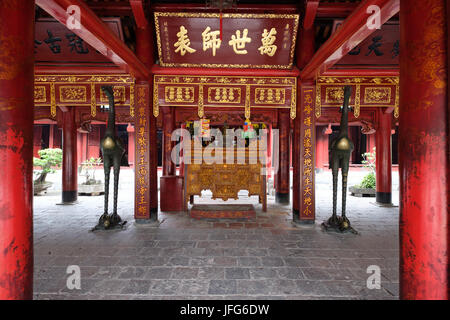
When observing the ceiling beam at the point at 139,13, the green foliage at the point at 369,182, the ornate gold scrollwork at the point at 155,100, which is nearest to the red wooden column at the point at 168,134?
the ornate gold scrollwork at the point at 155,100

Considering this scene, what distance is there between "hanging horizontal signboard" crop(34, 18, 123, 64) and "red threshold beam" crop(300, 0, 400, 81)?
12.2 feet

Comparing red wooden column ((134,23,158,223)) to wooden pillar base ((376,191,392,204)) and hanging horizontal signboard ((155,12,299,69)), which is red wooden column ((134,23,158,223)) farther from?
wooden pillar base ((376,191,392,204))

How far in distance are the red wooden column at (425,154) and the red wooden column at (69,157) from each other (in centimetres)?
782

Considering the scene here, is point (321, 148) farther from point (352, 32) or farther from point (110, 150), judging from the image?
point (110, 150)

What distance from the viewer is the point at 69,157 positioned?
670 cm

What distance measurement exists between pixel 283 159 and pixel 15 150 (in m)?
6.53

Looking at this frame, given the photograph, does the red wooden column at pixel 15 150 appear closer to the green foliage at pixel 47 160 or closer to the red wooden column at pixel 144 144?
the red wooden column at pixel 144 144

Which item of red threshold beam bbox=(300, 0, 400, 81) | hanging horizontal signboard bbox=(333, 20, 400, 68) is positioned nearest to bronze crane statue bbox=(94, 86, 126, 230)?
red threshold beam bbox=(300, 0, 400, 81)

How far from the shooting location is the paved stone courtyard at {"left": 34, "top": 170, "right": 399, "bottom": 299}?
2211 millimetres

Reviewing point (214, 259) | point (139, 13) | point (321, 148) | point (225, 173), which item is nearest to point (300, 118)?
point (225, 173)

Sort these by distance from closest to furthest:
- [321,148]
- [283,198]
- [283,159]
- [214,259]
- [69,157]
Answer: [214,259], [69,157], [283,198], [283,159], [321,148]

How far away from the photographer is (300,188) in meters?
4.49

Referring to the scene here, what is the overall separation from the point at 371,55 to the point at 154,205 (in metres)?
5.32
